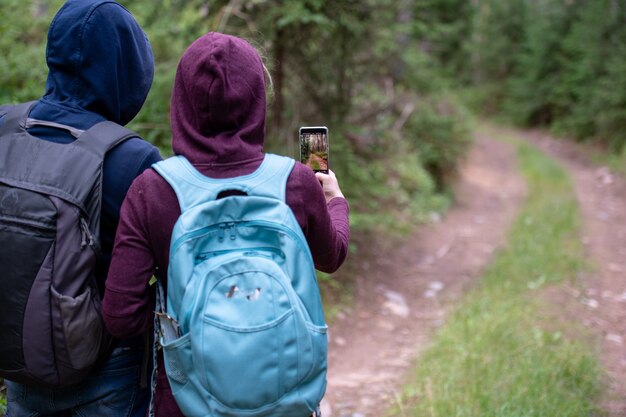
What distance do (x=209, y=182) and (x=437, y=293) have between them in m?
5.23

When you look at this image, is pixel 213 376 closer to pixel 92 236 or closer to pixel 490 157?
pixel 92 236

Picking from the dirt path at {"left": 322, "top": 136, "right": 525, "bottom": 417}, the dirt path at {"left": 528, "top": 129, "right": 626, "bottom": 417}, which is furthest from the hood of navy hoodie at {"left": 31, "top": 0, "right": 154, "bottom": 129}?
the dirt path at {"left": 528, "top": 129, "right": 626, "bottom": 417}

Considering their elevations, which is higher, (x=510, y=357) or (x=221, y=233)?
(x=221, y=233)

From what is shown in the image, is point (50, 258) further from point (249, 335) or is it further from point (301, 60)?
point (301, 60)

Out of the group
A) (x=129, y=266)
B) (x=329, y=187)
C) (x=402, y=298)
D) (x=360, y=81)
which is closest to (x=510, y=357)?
(x=402, y=298)

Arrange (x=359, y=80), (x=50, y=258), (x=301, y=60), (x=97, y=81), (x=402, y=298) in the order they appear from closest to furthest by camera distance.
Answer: (x=50, y=258), (x=97, y=81), (x=301, y=60), (x=359, y=80), (x=402, y=298)

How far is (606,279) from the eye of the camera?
21.7 feet

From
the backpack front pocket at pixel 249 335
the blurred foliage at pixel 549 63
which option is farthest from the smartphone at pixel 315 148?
the blurred foliage at pixel 549 63

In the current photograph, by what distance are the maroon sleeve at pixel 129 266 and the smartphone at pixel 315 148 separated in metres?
0.67

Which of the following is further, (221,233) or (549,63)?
(549,63)

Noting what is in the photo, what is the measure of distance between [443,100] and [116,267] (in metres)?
10.3

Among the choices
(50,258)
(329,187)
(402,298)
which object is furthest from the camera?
(402,298)

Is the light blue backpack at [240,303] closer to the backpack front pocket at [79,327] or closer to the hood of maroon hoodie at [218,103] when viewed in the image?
the hood of maroon hoodie at [218,103]

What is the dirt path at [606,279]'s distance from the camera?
14.7 feet
